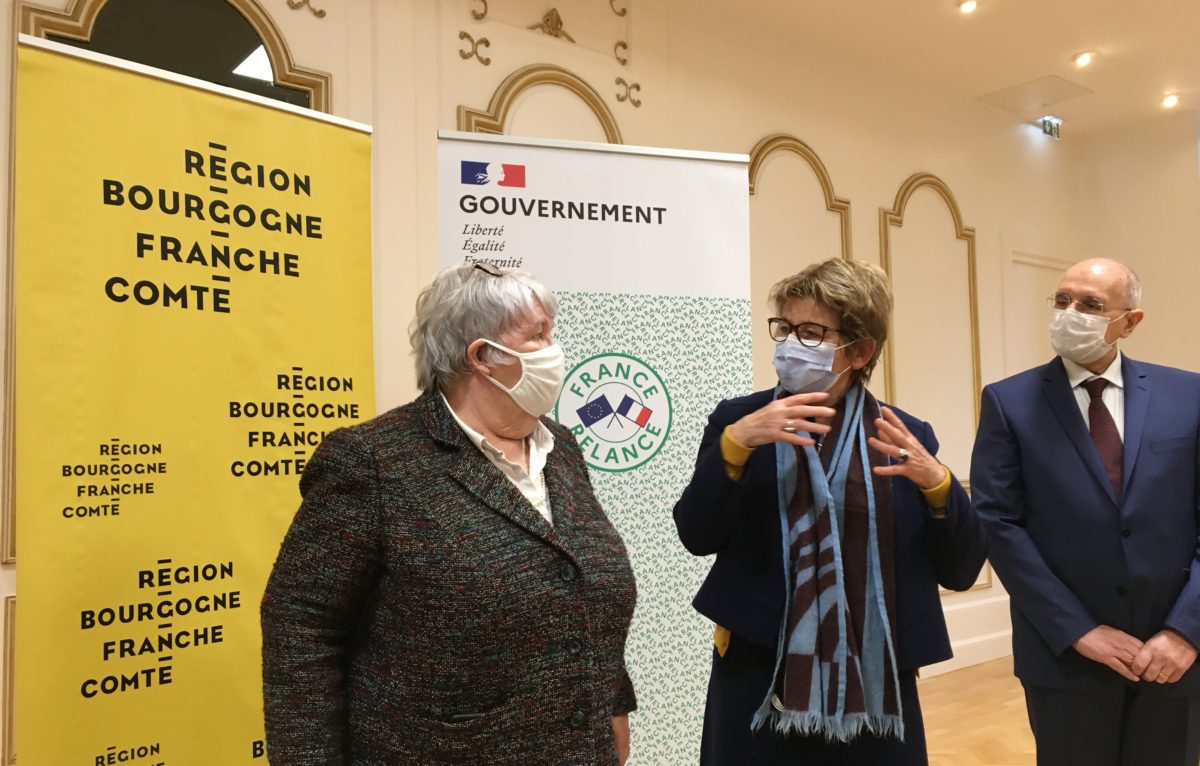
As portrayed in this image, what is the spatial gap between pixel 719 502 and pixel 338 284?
130 cm

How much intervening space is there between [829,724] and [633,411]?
1.30 m

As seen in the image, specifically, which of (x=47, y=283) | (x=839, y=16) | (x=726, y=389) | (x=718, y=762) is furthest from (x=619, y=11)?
(x=718, y=762)

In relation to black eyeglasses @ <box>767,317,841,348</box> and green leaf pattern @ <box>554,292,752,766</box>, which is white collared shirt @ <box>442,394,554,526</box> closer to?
black eyeglasses @ <box>767,317,841,348</box>

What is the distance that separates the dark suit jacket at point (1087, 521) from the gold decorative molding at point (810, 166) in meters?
2.77

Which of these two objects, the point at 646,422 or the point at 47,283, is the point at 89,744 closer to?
the point at 47,283

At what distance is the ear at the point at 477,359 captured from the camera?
1.57 meters

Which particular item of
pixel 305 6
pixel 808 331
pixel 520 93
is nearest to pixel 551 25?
pixel 520 93

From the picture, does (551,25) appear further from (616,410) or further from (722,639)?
(722,639)

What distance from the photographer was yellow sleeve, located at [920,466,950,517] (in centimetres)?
170

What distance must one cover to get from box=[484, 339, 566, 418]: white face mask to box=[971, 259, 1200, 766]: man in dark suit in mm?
1347

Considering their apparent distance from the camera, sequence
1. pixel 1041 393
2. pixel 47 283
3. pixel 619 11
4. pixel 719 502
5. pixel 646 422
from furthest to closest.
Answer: pixel 619 11 < pixel 646 422 < pixel 1041 393 < pixel 47 283 < pixel 719 502

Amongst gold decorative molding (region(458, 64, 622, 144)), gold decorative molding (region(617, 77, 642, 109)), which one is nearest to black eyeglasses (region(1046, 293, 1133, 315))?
gold decorative molding (region(458, 64, 622, 144))

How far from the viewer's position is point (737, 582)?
178cm

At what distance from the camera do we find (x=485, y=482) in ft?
4.82
